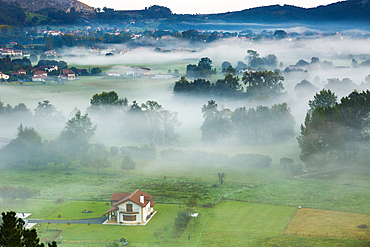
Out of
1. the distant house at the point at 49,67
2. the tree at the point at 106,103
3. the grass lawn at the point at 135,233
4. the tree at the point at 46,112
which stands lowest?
the grass lawn at the point at 135,233

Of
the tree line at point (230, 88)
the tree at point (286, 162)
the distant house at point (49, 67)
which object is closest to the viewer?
the tree at point (286, 162)

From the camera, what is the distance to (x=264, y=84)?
132625 millimetres

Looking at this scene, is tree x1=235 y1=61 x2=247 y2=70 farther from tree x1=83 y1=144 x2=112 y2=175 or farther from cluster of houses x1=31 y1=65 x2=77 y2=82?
tree x1=83 y1=144 x2=112 y2=175

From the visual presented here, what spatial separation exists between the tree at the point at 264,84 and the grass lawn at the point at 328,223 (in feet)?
270

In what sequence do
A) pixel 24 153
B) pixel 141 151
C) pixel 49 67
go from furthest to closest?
1. pixel 49 67
2. pixel 141 151
3. pixel 24 153

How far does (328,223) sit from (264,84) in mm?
90258

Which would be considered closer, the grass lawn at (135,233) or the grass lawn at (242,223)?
the grass lawn at (135,233)

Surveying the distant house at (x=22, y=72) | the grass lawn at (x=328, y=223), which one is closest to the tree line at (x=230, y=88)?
the distant house at (x=22, y=72)

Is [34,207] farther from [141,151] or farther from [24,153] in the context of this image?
[141,151]

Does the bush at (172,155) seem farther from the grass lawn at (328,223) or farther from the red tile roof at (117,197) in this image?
the grass lawn at (328,223)

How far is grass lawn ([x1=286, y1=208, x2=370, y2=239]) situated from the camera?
140ft

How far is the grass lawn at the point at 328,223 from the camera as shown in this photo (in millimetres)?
42750

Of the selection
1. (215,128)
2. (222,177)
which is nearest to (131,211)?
(222,177)

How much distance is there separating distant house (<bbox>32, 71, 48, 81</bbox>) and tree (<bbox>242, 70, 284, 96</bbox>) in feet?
228
